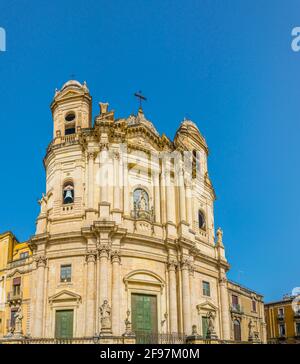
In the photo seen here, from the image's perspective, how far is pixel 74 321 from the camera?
1221 inches

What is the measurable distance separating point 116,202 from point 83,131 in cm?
589

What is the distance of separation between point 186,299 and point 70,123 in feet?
50.5

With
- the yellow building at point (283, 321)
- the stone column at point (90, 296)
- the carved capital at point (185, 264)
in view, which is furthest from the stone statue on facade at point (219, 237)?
the yellow building at point (283, 321)

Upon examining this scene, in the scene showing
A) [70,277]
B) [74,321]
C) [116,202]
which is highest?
[116,202]

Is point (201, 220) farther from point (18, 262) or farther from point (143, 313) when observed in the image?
point (18, 262)

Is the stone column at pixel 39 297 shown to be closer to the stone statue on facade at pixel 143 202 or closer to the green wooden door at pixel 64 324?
the green wooden door at pixel 64 324

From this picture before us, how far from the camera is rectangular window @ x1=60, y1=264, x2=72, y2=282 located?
32250 mm

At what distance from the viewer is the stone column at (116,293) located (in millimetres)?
30375

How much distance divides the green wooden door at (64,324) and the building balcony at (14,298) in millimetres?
7138

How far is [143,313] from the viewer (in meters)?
32.6
